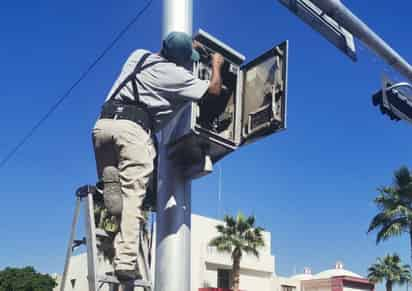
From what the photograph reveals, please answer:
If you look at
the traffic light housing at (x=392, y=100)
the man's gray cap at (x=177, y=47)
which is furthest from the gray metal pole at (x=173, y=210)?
the traffic light housing at (x=392, y=100)

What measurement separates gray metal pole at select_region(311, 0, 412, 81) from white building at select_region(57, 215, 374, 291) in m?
18.9

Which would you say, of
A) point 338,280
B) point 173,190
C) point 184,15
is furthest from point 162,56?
point 338,280

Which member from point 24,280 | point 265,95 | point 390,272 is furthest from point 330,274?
point 265,95

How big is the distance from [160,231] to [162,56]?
1.23 meters

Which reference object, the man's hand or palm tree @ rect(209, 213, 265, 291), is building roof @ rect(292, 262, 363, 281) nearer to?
palm tree @ rect(209, 213, 265, 291)

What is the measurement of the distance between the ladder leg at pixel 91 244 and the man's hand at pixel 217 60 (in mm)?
1263

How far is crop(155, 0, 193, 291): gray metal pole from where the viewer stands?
3.54 metres

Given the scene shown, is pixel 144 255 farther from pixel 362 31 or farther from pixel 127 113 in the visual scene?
pixel 362 31

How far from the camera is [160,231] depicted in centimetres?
368

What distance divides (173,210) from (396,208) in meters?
22.7

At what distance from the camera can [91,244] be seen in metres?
3.23

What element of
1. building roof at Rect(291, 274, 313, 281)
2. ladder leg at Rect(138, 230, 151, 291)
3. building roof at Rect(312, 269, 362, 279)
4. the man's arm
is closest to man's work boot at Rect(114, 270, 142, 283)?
→ ladder leg at Rect(138, 230, 151, 291)

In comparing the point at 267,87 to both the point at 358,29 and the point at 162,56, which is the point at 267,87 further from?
the point at 358,29

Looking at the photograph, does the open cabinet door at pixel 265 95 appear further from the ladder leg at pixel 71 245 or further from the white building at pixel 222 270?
the white building at pixel 222 270
